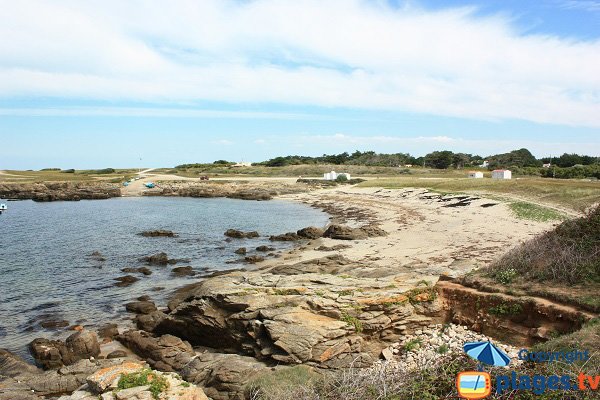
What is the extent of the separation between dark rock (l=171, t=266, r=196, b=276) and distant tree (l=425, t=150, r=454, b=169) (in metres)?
96.9

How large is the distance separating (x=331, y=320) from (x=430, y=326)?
9.92 feet

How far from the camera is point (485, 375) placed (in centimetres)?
607

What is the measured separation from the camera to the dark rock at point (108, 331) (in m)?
15.0

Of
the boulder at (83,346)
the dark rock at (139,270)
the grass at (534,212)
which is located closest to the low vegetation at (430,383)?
the boulder at (83,346)

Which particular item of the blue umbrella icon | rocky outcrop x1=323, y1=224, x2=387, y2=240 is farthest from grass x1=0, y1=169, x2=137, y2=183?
the blue umbrella icon

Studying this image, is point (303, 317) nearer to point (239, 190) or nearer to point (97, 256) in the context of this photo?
point (97, 256)

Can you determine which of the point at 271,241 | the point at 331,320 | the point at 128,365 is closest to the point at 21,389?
the point at 128,365

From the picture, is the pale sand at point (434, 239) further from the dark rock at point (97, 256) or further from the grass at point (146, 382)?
the dark rock at point (97, 256)

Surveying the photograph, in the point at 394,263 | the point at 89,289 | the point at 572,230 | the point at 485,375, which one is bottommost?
the point at 89,289

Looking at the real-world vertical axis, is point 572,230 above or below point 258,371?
above

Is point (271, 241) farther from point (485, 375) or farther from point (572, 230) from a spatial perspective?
point (485, 375)

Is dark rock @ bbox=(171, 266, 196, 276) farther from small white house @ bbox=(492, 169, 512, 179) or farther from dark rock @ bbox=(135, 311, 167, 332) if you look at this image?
small white house @ bbox=(492, 169, 512, 179)

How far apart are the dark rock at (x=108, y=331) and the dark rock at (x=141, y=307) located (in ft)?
5.48

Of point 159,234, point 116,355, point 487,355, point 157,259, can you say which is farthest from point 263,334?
point 159,234
